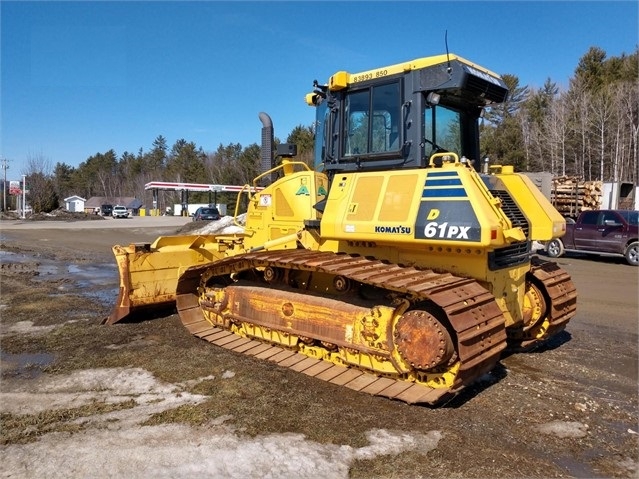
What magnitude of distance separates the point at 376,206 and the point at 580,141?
39.6 m

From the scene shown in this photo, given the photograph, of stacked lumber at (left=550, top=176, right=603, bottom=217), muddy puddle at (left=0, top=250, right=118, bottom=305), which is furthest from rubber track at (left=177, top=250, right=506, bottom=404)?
stacked lumber at (left=550, top=176, right=603, bottom=217)

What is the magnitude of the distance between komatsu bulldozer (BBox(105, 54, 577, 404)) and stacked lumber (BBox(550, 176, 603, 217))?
1880 centimetres

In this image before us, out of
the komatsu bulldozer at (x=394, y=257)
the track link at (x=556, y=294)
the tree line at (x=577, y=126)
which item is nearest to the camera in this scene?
the komatsu bulldozer at (x=394, y=257)

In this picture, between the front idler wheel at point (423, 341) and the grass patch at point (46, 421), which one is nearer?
the grass patch at point (46, 421)

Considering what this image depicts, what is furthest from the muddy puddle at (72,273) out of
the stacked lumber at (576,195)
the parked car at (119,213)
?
the parked car at (119,213)

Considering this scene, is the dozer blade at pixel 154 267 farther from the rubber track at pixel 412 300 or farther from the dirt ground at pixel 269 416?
the rubber track at pixel 412 300

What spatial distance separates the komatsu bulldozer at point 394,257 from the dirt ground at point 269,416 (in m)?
0.37

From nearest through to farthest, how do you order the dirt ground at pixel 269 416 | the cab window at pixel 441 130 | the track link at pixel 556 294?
the dirt ground at pixel 269 416
the cab window at pixel 441 130
the track link at pixel 556 294

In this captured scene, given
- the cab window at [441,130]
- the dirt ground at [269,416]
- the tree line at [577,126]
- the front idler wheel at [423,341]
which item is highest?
the tree line at [577,126]

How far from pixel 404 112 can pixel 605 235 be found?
1331 cm

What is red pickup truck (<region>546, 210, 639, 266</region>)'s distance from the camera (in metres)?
15.2

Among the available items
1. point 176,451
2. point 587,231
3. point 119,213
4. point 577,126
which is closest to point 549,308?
point 176,451

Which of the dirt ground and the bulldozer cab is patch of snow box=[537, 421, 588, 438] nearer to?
the dirt ground

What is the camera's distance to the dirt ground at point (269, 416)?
134 inches
